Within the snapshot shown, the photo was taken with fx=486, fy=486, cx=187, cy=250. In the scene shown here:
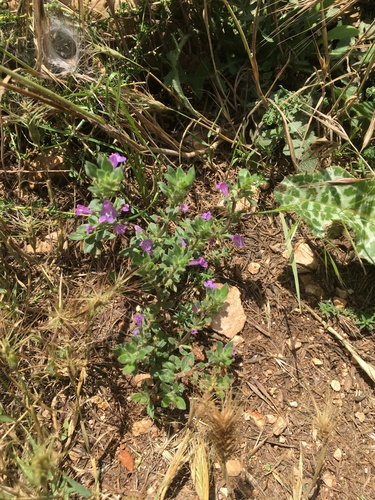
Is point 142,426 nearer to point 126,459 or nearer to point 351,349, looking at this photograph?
point 126,459

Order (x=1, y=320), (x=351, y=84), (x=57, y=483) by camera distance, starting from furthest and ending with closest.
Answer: (x=351, y=84) < (x=1, y=320) < (x=57, y=483)

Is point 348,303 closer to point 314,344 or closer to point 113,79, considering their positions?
point 314,344

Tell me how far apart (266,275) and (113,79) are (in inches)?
40.1

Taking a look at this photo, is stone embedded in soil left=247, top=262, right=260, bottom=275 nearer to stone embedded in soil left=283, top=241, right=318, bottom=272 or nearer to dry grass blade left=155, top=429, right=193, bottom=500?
stone embedded in soil left=283, top=241, right=318, bottom=272

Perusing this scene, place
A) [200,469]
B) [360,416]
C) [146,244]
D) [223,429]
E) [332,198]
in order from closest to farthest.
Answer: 1. [223,429]
2. [200,469]
3. [146,244]
4. [360,416]
5. [332,198]

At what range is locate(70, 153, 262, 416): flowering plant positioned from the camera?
63.8 inches

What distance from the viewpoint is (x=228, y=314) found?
1.92 metres

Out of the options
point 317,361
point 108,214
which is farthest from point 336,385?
point 108,214

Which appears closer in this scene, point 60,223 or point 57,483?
point 57,483

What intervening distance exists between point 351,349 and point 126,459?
948 millimetres

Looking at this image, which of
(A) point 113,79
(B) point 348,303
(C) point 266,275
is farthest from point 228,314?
(A) point 113,79

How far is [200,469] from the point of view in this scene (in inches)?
62.9

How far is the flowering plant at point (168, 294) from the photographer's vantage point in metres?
1.62

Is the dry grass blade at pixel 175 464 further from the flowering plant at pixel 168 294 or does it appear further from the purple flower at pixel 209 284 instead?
the purple flower at pixel 209 284
